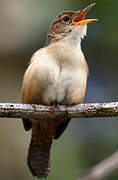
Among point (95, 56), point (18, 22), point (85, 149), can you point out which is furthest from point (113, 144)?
point (18, 22)

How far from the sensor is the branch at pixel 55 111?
17.0 ft

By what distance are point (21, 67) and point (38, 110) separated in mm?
2204

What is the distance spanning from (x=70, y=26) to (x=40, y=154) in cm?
154

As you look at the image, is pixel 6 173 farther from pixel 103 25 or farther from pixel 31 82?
pixel 103 25

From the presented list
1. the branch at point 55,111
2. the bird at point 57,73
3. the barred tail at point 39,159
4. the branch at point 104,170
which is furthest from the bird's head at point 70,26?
the branch at point 104,170

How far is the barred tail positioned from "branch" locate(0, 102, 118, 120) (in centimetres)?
85

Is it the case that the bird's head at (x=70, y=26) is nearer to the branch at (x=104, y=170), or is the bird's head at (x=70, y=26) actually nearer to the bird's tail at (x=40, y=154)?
the bird's tail at (x=40, y=154)

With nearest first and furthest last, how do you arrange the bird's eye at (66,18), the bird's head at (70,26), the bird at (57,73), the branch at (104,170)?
1. the branch at (104,170)
2. the bird at (57,73)
3. the bird's head at (70,26)
4. the bird's eye at (66,18)

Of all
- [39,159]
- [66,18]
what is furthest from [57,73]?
[39,159]

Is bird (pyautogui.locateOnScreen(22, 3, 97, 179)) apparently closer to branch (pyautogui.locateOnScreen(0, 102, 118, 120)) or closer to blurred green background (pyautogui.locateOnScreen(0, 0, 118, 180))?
branch (pyautogui.locateOnScreen(0, 102, 118, 120))

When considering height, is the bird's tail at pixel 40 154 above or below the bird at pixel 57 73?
below

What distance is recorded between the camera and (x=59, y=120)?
5.94m

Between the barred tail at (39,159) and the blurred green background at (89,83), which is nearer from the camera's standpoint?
the barred tail at (39,159)

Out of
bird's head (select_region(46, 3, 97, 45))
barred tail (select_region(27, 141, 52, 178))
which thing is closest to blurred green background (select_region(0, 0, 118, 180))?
barred tail (select_region(27, 141, 52, 178))
